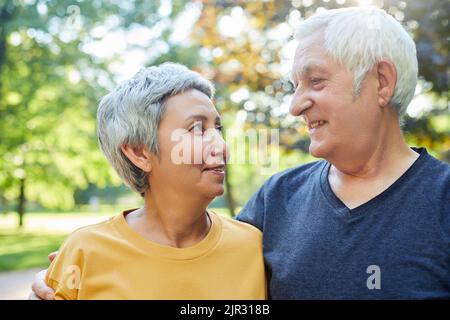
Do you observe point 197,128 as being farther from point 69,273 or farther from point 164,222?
point 69,273

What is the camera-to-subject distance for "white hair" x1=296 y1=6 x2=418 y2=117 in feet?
5.19

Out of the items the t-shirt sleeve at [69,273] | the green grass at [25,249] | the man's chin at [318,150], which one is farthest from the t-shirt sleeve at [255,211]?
the green grass at [25,249]

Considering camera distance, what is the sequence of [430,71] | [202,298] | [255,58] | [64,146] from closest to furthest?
[202,298] < [430,71] < [255,58] < [64,146]

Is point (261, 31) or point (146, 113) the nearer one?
point (146, 113)

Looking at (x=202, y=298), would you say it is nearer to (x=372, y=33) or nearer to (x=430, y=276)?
(x=430, y=276)

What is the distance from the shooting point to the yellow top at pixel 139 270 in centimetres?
154

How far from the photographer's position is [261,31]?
15.9 ft

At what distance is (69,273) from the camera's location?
156cm

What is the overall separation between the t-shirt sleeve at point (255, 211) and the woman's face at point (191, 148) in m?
0.27

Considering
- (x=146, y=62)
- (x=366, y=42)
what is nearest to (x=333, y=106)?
(x=366, y=42)

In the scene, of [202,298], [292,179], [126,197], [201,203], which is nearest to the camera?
[202,298]

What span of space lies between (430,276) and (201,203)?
700mm

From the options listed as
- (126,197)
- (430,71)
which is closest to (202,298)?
(430,71)

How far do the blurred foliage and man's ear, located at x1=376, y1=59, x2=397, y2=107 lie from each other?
172cm
